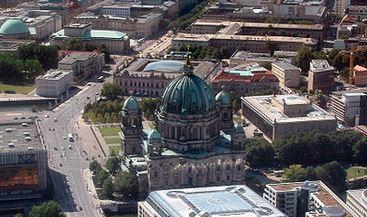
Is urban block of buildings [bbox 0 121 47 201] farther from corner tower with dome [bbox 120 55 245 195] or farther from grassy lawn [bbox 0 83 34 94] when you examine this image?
grassy lawn [bbox 0 83 34 94]

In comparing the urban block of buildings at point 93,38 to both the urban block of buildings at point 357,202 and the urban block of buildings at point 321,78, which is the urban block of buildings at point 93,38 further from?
the urban block of buildings at point 357,202

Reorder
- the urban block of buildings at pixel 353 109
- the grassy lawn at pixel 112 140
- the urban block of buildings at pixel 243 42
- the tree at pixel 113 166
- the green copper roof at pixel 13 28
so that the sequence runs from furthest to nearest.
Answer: the green copper roof at pixel 13 28 → the urban block of buildings at pixel 243 42 → the urban block of buildings at pixel 353 109 → the grassy lawn at pixel 112 140 → the tree at pixel 113 166

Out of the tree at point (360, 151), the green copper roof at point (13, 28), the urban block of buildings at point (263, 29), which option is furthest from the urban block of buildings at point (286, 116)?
the green copper roof at point (13, 28)

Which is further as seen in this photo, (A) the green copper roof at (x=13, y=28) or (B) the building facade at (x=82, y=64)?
(A) the green copper roof at (x=13, y=28)

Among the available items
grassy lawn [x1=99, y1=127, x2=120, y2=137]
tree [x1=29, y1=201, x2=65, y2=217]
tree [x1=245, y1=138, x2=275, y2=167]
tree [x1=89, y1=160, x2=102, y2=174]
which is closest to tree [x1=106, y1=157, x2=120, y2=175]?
tree [x1=89, y1=160, x2=102, y2=174]

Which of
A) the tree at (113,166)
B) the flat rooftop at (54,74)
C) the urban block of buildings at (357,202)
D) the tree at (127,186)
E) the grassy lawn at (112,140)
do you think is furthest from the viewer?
the flat rooftop at (54,74)

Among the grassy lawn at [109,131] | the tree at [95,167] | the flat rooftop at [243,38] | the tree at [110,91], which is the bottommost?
the grassy lawn at [109,131]
